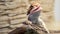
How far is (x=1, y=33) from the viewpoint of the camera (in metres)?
1.79

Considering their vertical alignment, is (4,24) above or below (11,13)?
below

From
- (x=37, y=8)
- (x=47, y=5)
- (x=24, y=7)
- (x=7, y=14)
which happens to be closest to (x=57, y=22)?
(x=47, y=5)

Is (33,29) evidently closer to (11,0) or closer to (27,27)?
(27,27)

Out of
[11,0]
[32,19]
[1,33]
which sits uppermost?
[11,0]

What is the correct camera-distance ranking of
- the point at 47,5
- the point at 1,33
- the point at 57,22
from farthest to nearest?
the point at 57,22, the point at 47,5, the point at 1,33

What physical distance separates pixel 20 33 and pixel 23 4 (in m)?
0.78

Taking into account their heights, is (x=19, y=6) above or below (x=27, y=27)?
above

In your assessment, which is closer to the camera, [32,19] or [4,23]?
[32,19]

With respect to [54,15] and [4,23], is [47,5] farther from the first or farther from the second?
[4,23]

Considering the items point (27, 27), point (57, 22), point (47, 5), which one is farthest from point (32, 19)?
point (57, 22)

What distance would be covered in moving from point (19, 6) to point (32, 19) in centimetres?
72

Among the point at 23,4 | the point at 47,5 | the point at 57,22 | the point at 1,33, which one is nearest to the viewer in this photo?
the point at 1,33

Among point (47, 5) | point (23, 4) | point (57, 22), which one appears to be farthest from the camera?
point (57, 22)

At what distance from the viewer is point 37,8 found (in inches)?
48.0
